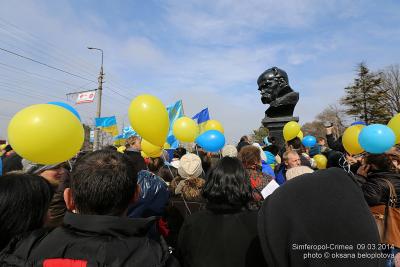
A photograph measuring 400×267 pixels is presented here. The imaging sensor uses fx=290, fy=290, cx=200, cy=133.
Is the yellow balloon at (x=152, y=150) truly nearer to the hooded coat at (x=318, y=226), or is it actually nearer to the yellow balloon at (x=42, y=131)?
the yellow balloon at (x=42, y=131)

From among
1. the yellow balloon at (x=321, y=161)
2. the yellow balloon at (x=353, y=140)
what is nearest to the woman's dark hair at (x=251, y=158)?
the yellow balloon at (x=353, y=140)

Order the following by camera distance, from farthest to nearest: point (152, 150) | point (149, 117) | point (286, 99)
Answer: point (286, 99)
point (152, 150)
point (149, 117)

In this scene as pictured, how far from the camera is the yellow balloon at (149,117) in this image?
11.4 feet

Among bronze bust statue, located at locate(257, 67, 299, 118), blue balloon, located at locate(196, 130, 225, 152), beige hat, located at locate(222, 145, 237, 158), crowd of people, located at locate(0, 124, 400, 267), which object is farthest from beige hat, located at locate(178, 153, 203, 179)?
bronze bust statue, located at locate(257, 67, 299, 118)

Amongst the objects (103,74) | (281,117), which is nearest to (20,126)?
(281,117)

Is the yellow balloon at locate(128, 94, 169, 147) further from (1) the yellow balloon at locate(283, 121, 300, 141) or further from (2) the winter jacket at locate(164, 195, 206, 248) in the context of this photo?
(1) the yellow balloon at locate(283, 121, 300, 141)

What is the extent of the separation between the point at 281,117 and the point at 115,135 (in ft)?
28.0

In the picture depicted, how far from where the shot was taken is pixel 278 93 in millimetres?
8883

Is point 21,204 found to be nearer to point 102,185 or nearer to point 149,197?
point 102,185

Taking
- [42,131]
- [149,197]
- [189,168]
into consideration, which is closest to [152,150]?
[189,168]

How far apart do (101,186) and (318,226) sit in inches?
35.1

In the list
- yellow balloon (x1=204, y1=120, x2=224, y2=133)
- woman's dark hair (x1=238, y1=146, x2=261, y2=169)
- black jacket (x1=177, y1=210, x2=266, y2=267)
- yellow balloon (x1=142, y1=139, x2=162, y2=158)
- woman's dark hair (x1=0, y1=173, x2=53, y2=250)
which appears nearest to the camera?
woman's dark hair (x1=0, y1=173, x2=53, y2=250)

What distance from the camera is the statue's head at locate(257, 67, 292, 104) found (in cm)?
889

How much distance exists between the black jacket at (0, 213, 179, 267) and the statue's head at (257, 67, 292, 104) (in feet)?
27.0
